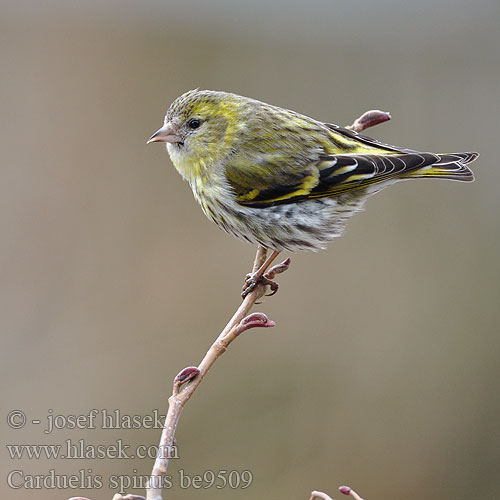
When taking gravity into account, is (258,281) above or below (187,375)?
above

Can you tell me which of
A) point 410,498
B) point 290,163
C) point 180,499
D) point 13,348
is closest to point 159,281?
point 13,348

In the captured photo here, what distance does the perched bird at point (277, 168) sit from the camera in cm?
359

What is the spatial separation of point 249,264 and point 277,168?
291cm

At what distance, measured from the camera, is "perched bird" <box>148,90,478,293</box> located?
11.8 ft

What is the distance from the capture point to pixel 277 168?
358 centimetres

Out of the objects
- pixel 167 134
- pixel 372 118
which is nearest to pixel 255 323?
pixel 372 118

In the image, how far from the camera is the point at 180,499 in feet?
17.1

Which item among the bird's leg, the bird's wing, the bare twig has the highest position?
the bird's wing

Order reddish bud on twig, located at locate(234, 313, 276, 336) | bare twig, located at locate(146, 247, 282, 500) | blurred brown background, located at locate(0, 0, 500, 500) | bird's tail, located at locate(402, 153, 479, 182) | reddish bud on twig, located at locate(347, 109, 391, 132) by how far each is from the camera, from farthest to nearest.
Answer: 1. blurred brown background, located at locate(0, 0, 500, 500)
2. bird's tail, located at locate(402, 153, 479, 182)
3. reddish bud on twig, located at locate(347, 109, 391, 132)
4. reddish bud on twig, located at locate(234, 313, 276, 336)
5. bare twig, located at locate(146, 247, 282, 500)

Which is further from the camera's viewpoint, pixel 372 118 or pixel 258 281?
pixel 258 281

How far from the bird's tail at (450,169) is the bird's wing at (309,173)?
1.5 inches

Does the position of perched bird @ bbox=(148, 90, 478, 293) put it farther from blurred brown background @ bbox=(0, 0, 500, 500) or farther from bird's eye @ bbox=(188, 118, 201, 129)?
blurred brown background @ bbox=(0, 0, 500, 500)

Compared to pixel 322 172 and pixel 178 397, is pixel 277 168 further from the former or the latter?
pixel 178 397

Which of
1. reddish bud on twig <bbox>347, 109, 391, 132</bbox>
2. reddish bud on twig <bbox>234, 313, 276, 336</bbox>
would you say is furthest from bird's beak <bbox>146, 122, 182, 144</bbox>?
reddish bud on twig <bbox>234, 313, 276, 336</bbox>
